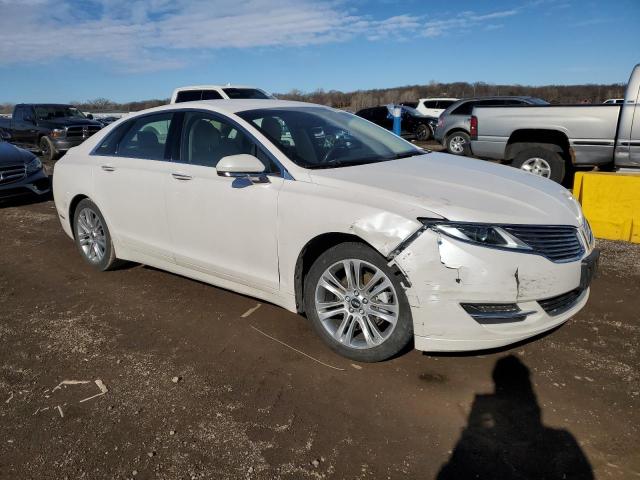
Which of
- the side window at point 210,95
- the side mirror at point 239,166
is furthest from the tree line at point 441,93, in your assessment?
the side mirror at point 239,166

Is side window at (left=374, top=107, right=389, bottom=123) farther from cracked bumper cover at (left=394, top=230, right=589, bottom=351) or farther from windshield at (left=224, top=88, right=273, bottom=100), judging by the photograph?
cracked bumper cover at (left=394, top=230, right=589, bottom=351)

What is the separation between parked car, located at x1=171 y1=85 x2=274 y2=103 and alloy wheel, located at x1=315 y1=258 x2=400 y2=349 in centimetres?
997

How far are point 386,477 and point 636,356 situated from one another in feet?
6.50

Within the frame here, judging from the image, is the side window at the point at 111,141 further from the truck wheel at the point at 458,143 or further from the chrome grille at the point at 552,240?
the truck wheel at the point at 458,143

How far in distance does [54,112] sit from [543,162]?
47.6ft

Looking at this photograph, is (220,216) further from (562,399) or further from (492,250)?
(562,399)

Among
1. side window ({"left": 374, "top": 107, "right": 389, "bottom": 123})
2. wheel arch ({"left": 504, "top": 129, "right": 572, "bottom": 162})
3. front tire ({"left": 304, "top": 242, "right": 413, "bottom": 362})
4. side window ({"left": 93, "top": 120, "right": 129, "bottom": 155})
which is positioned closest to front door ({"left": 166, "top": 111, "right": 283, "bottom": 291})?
front tire ({"left": 304, "top": 242, "right": 413, "bottom": 362})

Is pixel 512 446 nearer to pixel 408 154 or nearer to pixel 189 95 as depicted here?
pixel 408 154

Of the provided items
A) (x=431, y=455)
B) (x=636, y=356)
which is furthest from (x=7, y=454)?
(x=636, y=356)

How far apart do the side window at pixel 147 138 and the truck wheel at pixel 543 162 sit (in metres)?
6.01

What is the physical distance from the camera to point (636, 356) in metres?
3.21

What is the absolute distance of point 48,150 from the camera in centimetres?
1558

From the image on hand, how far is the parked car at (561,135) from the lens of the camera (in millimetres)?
7141

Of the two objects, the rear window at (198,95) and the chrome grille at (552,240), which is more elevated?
the rear window at (198,95)
